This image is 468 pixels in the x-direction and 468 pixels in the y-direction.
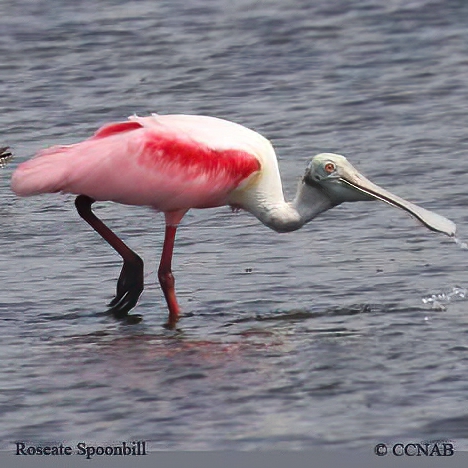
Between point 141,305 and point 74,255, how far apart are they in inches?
37.3

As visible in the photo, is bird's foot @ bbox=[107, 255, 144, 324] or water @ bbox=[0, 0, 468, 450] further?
bird's foot @ bbox=[107, 255, 144, 324]

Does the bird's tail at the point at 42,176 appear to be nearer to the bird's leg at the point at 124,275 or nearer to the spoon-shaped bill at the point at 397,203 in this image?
the bird's leg at the point at 124,275

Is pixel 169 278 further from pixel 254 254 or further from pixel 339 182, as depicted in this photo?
pixel 339 182

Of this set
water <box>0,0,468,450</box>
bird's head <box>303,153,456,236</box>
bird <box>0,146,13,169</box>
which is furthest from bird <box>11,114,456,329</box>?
bird <box>0,146,13,169</box>

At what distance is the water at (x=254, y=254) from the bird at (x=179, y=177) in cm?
35

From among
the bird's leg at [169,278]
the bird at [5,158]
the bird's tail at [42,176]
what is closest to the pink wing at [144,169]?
the bird's tail at [42,176]

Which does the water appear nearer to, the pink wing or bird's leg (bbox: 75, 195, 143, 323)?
bird's leg (bbox: 75, 195, 143, 323)

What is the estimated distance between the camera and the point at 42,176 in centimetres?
995

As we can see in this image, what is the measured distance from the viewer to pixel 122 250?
10.3 m

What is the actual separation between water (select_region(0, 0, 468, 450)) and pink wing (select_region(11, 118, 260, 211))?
0.63 m

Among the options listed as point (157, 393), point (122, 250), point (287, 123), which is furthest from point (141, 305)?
point (287, 123)

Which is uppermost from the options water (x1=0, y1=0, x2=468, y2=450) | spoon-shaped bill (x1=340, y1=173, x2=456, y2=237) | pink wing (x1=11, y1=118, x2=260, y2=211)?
pink wing (x1=11, y1=118, x2=260, y2=211)

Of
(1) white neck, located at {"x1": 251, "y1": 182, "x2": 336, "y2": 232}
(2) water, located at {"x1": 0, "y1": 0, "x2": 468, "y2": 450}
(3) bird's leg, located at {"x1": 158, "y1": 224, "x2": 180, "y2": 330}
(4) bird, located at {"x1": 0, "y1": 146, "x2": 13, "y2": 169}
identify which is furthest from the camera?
(4) bird, located at {"x1": 0, "y1": 146, "x2": 13, "y2": 169}

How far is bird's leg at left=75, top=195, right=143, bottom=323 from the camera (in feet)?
32.6
